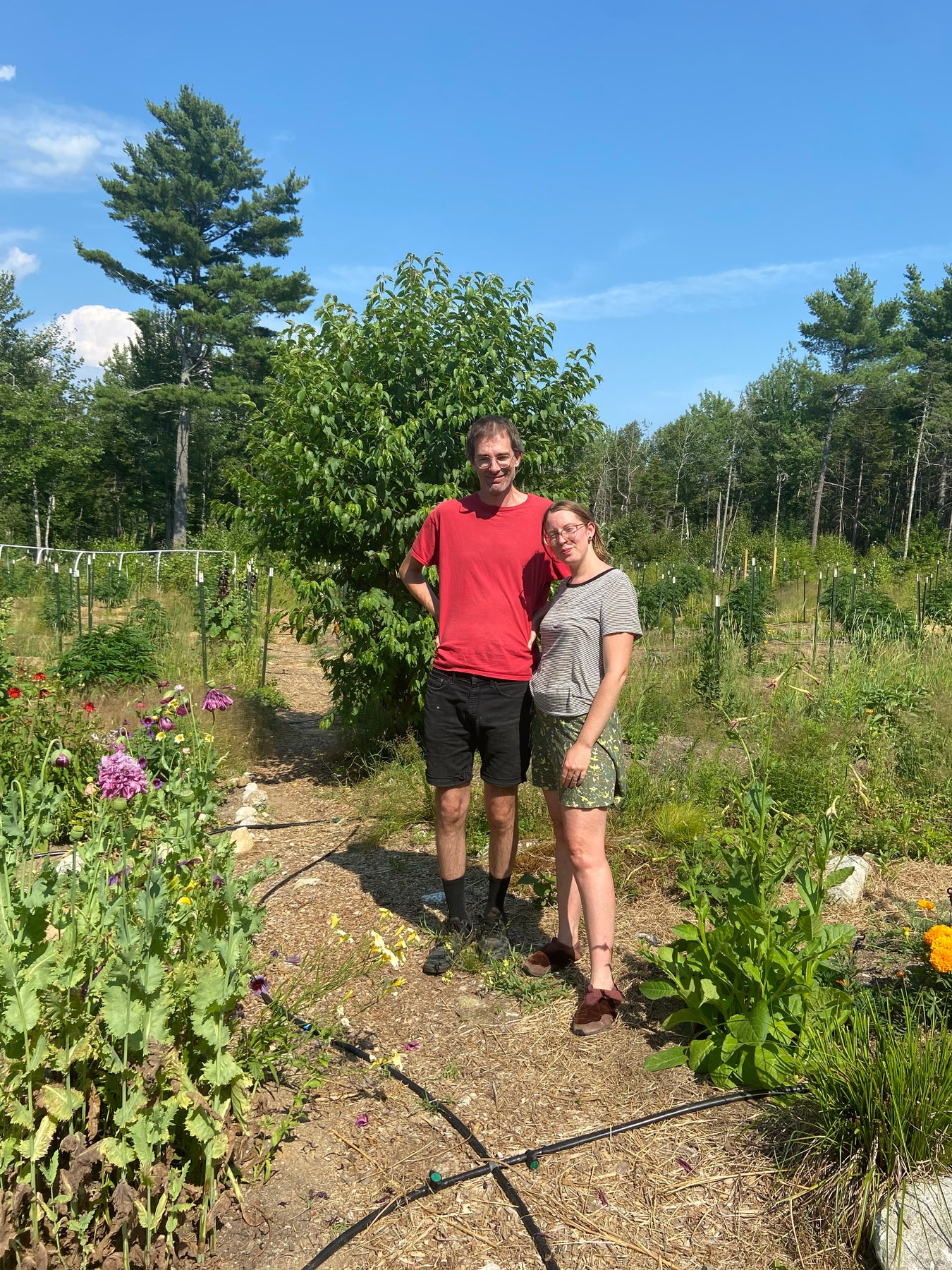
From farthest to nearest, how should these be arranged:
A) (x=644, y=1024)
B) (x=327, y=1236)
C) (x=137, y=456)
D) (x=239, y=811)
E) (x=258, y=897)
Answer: (x=137, y=456)
(x=239, y=811)
(x=258, y=897)
(x=644, y=1024)
(x=327, y=1236)

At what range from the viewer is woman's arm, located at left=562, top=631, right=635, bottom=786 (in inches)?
104

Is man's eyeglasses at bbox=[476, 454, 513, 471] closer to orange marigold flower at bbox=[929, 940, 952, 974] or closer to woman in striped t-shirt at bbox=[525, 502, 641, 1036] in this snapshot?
woman in striped t-shirt at bbox=[525, 502, 641, 1036]

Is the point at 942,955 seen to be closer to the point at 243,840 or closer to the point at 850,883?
the point at 850,883

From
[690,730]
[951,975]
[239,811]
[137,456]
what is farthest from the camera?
[137,456]

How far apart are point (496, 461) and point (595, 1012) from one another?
1.81m

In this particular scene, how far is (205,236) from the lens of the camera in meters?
28.8

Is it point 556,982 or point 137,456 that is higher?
point 137,456

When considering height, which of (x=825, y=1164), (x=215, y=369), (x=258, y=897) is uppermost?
(x=215, y=369)

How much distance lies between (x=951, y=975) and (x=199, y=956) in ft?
6.50

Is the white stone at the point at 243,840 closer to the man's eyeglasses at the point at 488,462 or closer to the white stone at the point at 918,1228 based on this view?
the man's eyeglasses at the point at 488,462

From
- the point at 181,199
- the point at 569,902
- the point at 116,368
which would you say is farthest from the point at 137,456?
the point at 569,902

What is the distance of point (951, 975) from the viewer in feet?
7.99

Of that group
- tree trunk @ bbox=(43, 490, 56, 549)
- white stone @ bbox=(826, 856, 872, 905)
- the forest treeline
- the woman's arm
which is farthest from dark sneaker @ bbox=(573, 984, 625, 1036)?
tree trunk @ bbox=(43, 490, 56, 549)

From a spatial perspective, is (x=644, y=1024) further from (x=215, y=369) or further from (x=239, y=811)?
(x=215, y=369)
